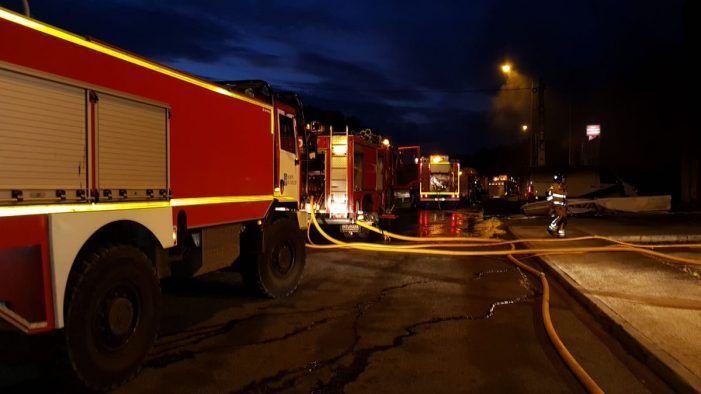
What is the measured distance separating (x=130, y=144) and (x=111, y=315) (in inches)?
56.8

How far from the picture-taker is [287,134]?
865cm

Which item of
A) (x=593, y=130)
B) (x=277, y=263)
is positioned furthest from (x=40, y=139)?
(x=593, y=130)

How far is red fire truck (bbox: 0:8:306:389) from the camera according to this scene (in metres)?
3.91

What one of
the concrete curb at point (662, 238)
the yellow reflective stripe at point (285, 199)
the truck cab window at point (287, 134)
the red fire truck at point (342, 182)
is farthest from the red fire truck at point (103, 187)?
the concrete curb at point (662, 238)

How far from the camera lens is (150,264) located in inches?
203

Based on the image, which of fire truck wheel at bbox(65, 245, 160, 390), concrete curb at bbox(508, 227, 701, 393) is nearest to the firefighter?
concrete curb at bbox(508, 227, 701, 393)

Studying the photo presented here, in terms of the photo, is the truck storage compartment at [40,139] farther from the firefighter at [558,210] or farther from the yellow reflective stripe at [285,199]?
the firefighter at [558,210]

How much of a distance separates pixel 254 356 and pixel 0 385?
6.78 feet

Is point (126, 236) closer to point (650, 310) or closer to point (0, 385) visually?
point (0, 385)

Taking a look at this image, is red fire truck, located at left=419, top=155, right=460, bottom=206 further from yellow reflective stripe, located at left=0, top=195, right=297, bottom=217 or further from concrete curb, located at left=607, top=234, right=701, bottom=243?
yellow reflective stripe, located at left=0, top=195, right=297, bottom=217

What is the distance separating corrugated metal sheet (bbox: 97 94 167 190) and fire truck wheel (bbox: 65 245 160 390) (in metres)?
0.61

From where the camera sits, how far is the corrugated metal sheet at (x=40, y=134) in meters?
3.80

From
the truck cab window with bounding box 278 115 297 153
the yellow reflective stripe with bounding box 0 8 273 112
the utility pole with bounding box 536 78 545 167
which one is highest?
the utility pole with bounding box 536 78 545 167

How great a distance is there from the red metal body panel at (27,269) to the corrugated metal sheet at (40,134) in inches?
10.4
